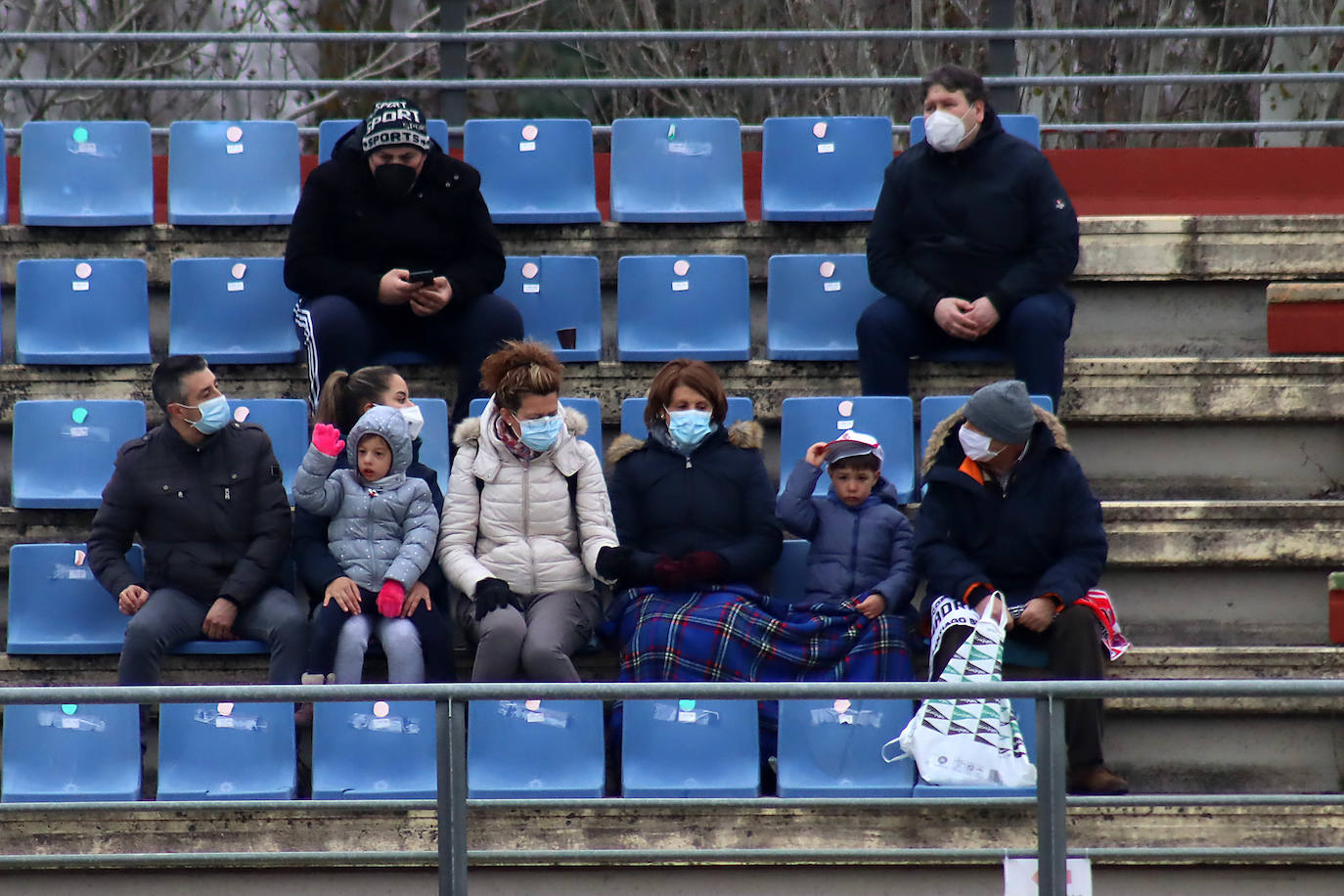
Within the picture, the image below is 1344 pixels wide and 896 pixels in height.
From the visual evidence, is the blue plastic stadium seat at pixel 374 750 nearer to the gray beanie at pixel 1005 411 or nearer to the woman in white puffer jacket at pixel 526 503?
the woman in white puffer jacket at pixel 526 503

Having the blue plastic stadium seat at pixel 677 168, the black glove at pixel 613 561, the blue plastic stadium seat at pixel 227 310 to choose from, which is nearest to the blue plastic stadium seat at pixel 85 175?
the blue plastic stadium seat at pixel 227 310

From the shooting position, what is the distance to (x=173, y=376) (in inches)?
205

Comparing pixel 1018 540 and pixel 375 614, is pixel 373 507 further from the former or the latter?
pixel 1018 540

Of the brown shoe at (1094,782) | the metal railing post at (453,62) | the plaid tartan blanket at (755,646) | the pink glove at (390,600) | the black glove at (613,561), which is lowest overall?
the brown shoe at (1094,782)

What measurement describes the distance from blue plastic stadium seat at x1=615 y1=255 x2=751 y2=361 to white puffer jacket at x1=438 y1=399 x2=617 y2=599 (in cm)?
93

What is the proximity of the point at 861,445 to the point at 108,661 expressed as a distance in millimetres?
2347

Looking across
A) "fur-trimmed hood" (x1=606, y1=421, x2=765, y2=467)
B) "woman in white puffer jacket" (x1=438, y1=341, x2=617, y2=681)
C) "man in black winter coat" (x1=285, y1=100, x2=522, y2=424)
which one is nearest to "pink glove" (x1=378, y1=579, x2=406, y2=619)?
"woman in white puffer jacket" (x1=438, y1=341, x2=617, y2=681)

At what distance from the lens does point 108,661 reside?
5316 mm

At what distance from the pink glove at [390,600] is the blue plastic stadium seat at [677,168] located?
2.06m

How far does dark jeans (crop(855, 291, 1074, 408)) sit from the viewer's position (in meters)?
5.54

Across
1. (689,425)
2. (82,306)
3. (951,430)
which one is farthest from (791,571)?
(82,306)

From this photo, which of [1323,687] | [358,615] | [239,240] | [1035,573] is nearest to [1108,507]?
[1035,573]

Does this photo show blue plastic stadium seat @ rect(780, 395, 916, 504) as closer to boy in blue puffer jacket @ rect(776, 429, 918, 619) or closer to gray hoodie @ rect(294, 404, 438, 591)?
boy in blue puffer jacket @ rect(776, 429, 918, 619)

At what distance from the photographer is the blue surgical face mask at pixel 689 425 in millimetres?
5238
